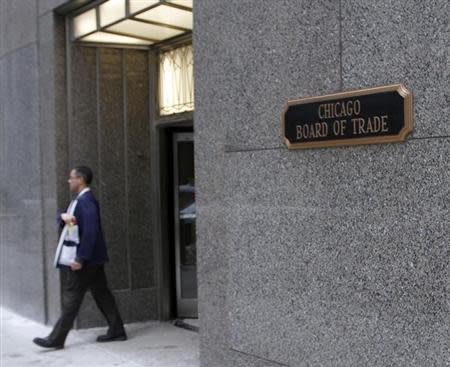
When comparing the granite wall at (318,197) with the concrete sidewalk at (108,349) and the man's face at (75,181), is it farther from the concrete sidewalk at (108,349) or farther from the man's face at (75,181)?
the man's face at (75,181)

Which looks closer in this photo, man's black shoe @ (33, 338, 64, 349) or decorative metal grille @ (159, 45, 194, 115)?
man's black shoe @ (33, 338, 64, 349)

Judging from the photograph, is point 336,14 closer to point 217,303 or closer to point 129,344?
point 217,303

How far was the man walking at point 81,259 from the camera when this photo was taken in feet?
23.9

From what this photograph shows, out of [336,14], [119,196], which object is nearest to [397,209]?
[336,14]

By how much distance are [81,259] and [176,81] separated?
2305 millimetres

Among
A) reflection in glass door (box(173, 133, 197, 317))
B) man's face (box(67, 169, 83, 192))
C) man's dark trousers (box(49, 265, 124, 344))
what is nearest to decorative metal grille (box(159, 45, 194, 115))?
reflection in glass door (box(173, 133, 197, 317))

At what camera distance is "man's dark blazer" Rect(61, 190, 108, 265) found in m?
7.22

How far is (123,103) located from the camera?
8.37 meters

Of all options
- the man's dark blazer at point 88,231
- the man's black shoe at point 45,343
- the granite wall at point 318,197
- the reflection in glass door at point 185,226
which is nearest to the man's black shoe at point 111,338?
the man's black shoe at point 45,343

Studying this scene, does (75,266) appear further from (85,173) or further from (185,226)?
(185,226)

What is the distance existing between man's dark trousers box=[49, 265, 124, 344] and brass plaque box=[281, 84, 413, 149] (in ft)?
11.2

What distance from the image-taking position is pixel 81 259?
7.21m

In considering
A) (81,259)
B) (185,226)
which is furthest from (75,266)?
(185,226)

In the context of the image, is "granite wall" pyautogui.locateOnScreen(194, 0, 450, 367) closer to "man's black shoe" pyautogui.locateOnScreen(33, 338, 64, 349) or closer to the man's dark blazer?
the man's dark blazer
